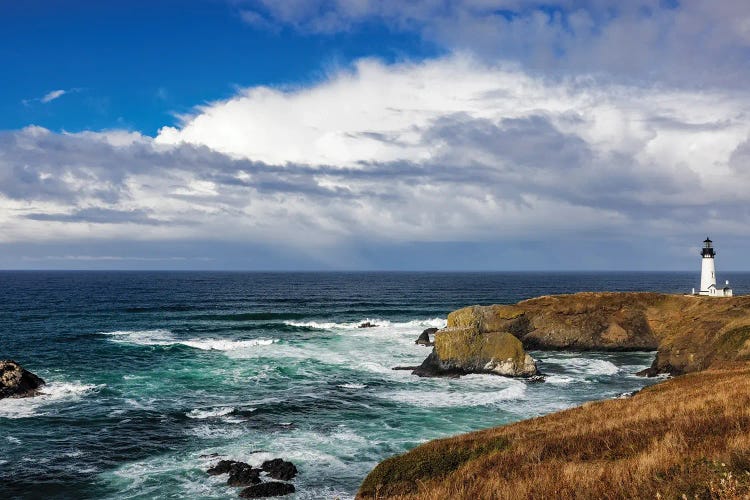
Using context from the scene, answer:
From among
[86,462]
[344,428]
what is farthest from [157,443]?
[344,428]

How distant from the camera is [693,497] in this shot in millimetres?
7188

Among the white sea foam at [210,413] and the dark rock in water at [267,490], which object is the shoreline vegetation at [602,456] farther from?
the white sea foam at [210,413]

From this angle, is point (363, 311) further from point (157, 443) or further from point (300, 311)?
point (157, 443)

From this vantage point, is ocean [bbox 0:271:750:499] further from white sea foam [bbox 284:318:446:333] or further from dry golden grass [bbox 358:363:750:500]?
dry golden grass [bbox 358:363:750:500]

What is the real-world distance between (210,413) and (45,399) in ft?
39.1

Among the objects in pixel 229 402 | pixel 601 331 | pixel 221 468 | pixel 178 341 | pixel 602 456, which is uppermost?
pixel 602 456

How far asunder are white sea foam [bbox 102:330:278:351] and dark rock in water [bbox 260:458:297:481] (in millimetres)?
33713

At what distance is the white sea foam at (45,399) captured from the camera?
29781 millimetres

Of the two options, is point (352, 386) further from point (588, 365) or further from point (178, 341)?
point (178, 341)

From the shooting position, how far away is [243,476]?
66.1 feet

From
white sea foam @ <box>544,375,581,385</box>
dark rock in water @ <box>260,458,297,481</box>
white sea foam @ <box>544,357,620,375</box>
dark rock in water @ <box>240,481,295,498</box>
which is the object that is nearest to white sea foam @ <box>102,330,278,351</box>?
white sea foam @ <box>544,375,581,385</box>

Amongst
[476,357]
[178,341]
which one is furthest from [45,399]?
[476,357]

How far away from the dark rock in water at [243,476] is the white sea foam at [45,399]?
16.4 metres

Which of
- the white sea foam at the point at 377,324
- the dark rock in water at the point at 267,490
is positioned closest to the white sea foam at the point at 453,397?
the dark rock in water at the point at 267,490
